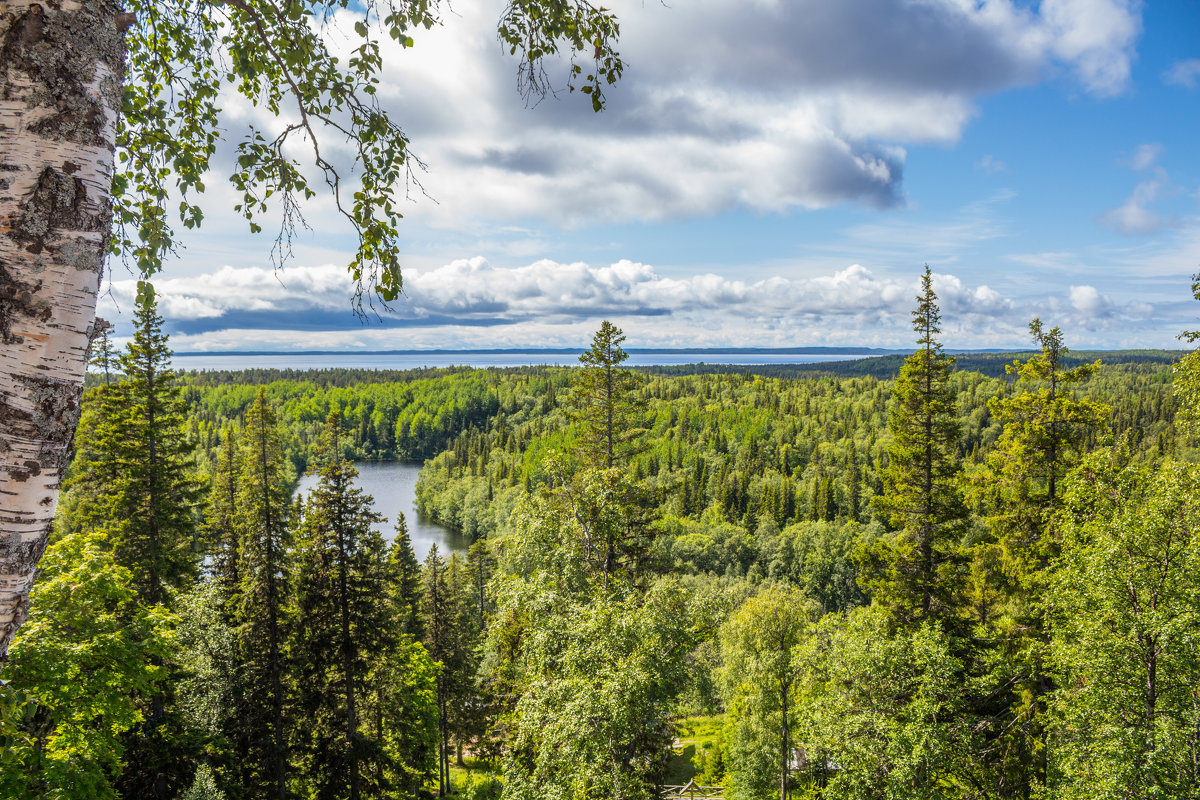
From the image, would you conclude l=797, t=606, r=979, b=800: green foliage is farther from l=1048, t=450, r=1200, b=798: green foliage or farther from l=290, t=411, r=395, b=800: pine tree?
l=290, t=411, r=395, b=800: pine tree

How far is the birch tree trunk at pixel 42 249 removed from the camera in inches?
63.0

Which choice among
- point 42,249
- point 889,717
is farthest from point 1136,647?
point 42,249

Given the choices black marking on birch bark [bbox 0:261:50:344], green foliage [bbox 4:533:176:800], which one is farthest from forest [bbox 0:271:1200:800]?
black marking on birch bark [bbox 0:261:50:344]

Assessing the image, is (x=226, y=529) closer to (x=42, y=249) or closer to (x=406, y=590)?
(x=406, y=590)

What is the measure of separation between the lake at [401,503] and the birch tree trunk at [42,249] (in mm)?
48912

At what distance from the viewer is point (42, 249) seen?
1642 millimetres

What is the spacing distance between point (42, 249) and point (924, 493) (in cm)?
1670

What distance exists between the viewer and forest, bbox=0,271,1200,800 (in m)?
8.94

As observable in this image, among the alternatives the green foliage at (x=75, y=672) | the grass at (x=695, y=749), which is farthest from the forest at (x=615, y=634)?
the grass at (x=695, y=749)

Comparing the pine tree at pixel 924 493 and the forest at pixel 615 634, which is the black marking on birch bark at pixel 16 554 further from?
the pine tree at pixel 924 493

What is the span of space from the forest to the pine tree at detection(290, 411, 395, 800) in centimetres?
8

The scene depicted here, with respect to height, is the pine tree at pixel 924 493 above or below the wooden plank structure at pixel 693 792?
above

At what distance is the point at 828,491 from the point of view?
7944 cm

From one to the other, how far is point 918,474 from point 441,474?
8867 centimetres
